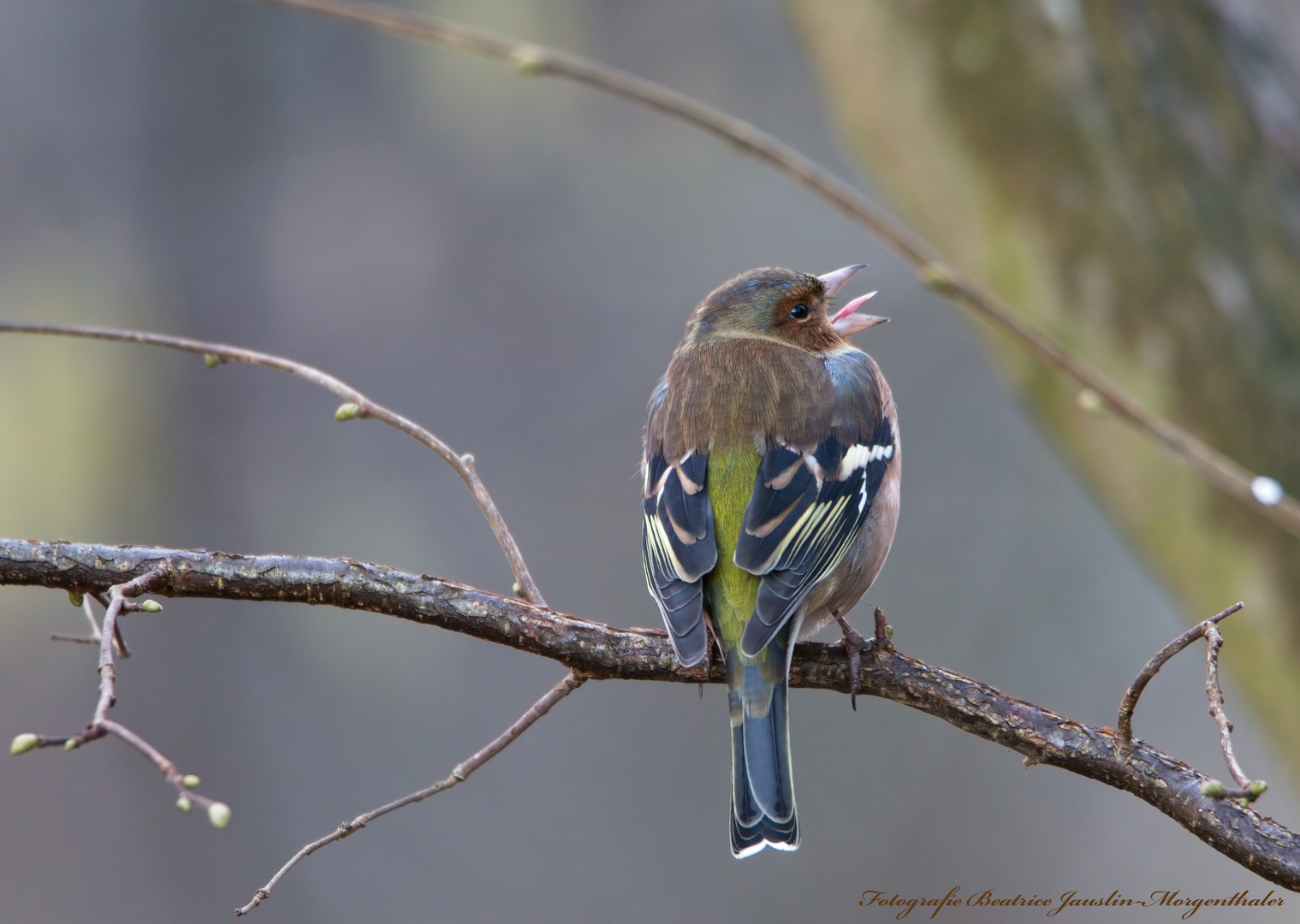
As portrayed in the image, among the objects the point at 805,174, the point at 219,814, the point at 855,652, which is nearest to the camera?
the point at 219,814

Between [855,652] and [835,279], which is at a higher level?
[835,279]

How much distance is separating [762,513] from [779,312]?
44.5 inches

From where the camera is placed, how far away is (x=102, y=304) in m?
7.39

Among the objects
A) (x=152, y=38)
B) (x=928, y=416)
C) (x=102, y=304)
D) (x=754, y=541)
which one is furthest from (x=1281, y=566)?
(x=152, y=38)

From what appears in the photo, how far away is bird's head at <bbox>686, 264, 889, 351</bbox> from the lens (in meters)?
3.95

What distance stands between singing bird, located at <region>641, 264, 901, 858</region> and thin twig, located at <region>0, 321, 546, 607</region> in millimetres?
408

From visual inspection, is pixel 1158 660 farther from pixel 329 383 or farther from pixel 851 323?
pixel 851 323

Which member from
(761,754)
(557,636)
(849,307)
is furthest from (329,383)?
(849,307)

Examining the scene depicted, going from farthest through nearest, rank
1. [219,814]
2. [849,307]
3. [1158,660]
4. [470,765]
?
[849,307] → [470,765] → [1158,660] → [219,814]

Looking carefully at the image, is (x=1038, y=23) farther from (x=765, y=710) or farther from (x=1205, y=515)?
(x=765, y=710)

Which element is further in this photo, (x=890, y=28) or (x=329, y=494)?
(x=329, y=494)

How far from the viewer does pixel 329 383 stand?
2.34 m

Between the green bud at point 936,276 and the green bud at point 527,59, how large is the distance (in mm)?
697

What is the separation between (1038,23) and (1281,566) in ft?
5.91
